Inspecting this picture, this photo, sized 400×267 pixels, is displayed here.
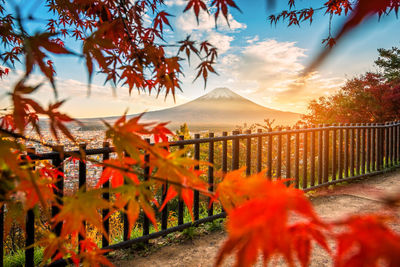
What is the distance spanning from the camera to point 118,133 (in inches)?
30.1

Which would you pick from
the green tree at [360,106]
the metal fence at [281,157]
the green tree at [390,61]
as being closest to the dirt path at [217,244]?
the metal fence at [281,157]

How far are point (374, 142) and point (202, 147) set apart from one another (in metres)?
4.87

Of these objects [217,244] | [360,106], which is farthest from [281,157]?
[360,106]

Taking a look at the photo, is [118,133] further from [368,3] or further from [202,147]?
[202,147]

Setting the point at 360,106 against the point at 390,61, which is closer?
the point at 360,106

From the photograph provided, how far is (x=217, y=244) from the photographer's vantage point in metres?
2.65

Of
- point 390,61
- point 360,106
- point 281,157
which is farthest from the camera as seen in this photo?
point 390,61

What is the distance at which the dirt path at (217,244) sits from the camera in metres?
2.31

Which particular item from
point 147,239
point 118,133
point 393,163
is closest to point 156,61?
point 118,133

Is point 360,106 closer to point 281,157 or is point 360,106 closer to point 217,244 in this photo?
point 281,157

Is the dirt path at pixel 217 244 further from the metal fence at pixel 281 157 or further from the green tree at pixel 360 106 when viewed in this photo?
the green tree at pixel 360 106

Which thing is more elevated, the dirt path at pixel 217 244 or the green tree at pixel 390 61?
the green tree at pixel 390 61

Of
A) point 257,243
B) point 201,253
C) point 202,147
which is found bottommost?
point 201,253

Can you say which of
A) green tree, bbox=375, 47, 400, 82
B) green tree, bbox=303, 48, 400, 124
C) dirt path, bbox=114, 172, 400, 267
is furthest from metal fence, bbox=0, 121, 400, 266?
green tree, bbox=375, 47, 400, 82
